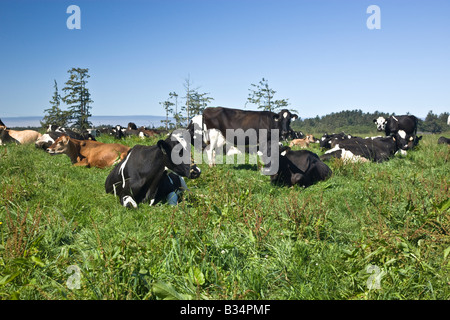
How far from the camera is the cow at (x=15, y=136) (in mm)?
13150

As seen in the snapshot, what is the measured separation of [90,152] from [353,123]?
116m

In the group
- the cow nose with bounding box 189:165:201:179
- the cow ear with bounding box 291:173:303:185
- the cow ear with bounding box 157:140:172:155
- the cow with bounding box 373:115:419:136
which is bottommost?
the cow ear with bounding box 291:173:303:185

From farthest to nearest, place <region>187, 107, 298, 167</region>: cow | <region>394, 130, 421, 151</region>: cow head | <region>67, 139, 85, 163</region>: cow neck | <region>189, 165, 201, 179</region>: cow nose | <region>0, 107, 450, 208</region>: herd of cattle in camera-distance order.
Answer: <region>394, 130, 421, 151</region>: cow head, <region>187, 107, 298, 167</region>: cow, <region>67, 139, 85, 163</region>: cow neck, <region>189, 165, 201, 179</region>: cow nose, <region>0, 107, 450, 208</region>: herd of cattle

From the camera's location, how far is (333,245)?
3695mm

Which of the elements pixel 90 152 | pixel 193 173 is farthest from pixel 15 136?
pixel 193 173

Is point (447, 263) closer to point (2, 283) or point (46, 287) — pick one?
point (46, 287)

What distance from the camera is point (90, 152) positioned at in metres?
9.24

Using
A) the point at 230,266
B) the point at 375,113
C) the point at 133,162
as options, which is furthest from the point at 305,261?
the point at 375,113

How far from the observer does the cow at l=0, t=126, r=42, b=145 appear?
13.1 m

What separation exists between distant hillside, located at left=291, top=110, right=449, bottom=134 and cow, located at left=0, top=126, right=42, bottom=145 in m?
83.4

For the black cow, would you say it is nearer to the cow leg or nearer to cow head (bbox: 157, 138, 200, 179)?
cow head (bbox: 157, 138, 200, 179)

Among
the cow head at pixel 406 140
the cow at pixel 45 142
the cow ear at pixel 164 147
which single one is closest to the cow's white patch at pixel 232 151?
the cow ear at pixel 164 147

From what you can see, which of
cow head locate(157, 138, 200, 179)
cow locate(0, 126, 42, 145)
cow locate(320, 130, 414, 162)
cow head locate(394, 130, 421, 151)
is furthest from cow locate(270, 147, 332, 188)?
cow locate(0, 126, 42, 145)

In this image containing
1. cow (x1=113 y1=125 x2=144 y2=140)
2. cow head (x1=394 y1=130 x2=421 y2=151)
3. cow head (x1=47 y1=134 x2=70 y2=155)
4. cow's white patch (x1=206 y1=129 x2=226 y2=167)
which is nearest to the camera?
cow head (x1=47 y1=134 x2=70 y2=155)
